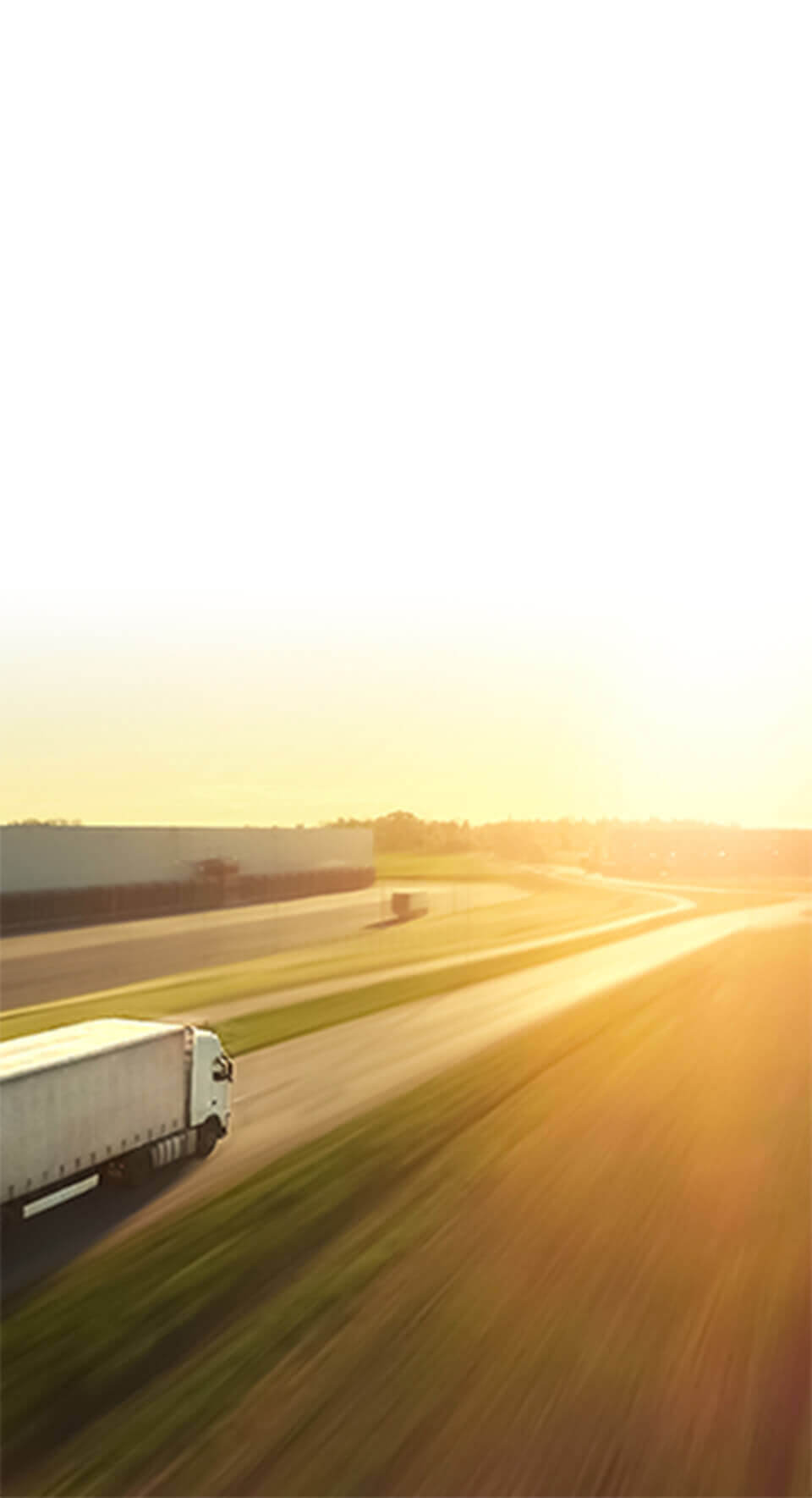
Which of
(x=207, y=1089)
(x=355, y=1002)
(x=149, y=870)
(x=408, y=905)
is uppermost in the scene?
(x=149, y=870)

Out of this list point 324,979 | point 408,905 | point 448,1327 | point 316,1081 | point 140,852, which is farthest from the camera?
point 408,905

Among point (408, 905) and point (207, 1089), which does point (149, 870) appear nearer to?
point (408, 905)

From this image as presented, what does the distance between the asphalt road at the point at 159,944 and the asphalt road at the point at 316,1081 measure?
67.2ft

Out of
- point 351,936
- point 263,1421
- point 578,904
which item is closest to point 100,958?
point 351,936

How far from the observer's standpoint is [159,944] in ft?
269

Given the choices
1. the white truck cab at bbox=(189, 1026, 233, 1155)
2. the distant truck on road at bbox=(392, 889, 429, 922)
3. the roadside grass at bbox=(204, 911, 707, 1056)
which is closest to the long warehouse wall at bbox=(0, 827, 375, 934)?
the distant truck on road at bbox=(392, 889, 429, 922)

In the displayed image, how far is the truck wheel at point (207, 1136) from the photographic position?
2888 centimetres

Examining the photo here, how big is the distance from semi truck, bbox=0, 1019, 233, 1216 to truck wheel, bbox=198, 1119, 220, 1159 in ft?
0.07

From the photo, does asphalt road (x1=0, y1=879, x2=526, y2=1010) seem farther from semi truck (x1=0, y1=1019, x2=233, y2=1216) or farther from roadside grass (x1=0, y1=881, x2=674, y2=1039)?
semi truck (x1=0, y1=1019, x2=233, y2=1216)

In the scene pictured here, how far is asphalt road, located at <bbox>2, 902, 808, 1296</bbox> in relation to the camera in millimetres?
23766

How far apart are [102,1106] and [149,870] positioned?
79.8 meters

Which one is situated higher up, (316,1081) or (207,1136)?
(207,1136)

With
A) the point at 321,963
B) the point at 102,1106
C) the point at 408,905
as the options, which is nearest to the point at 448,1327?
the point at 102,1106

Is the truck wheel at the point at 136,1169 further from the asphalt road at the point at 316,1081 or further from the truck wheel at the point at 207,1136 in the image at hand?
the truck wheel at the point at 207,1136
